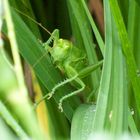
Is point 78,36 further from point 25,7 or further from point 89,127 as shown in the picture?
point 89,127

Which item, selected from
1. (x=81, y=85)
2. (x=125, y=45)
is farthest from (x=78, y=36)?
(x=125, y=45)

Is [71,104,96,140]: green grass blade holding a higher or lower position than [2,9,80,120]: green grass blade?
lower

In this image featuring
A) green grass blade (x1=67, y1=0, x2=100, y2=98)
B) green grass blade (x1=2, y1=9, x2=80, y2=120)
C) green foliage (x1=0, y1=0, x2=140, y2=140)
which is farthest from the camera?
green grass blade (x1=67, y1=0, x2=100, y2=98)

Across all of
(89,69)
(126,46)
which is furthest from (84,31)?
(126,46)

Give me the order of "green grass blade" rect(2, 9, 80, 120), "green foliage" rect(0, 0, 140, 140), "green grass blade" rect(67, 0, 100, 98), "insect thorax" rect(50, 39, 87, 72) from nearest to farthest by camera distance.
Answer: "green foliage" rect(0, 0, 140, 140), "green grass blade" rect(2, 9, 80, 120), "green grass blade" rect(67, 0, 100, 98), "insect thorax" rect(50, 39, 87, 72)

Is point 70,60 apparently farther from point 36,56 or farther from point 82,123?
point 82,123

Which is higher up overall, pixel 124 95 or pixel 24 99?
pixel 24 99

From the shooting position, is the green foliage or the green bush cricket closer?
the green foliage

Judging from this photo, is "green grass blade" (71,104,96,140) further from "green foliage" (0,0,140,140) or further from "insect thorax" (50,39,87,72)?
"insect thorax" (50,39,87,72)

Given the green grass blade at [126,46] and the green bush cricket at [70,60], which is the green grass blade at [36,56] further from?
the green grass blade at [126,46]

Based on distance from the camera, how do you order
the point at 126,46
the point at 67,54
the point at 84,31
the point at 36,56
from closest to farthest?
the point at 126,46
the point at 36,56
the point at 84,31
the point at 67,54

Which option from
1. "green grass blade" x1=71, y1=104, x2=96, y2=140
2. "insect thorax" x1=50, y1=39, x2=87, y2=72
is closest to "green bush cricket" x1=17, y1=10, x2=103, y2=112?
"insect thorax" x1=50, y1=39, x2=87, y2=72
